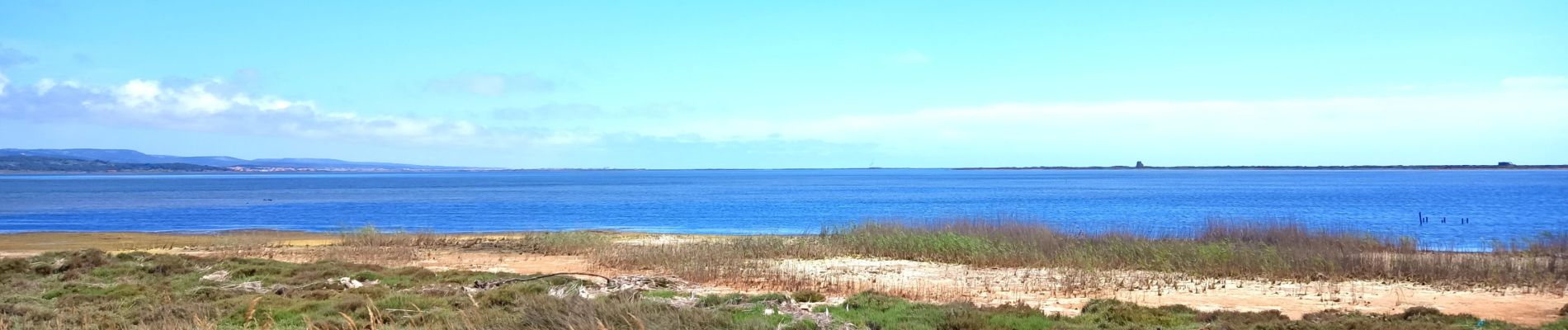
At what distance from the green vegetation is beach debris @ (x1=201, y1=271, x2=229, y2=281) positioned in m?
0.30

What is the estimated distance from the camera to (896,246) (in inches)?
902

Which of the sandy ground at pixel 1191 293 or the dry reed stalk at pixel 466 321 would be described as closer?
the dry reed stalk at pixel 466 321

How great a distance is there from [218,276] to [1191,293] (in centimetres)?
1425

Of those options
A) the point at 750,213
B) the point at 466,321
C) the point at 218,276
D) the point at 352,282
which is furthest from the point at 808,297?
the point at 750,213

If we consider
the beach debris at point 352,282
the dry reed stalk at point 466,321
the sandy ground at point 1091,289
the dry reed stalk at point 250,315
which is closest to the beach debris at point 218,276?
the beach debris at point 352,282

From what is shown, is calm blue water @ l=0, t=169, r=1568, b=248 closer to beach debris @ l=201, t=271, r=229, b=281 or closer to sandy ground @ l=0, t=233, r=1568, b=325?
sandy ground @ l=0, t=233, r=1568, b=325

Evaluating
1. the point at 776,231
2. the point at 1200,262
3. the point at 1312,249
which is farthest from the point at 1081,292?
the point at 776,231

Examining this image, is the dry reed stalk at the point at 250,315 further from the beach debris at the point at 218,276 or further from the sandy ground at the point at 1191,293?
the sandy ground at the point at 1191,293

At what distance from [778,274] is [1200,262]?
23.7ft

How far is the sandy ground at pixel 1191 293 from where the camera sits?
1324 cm

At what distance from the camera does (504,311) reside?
11.5 m

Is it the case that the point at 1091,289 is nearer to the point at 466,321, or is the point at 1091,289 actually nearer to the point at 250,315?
the point at 466,321

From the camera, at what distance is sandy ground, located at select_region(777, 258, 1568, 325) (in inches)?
521

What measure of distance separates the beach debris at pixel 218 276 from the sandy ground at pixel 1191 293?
8.73 metres
